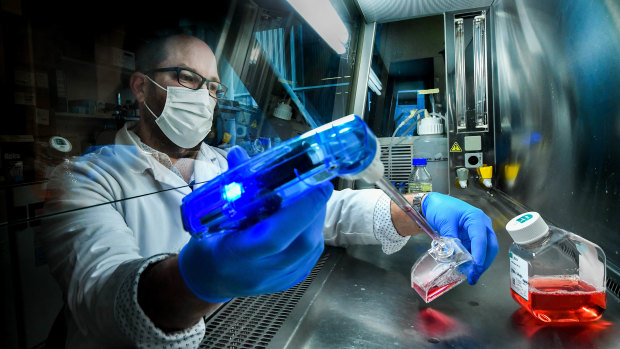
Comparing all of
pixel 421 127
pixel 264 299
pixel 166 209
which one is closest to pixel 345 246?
pixel 264 299

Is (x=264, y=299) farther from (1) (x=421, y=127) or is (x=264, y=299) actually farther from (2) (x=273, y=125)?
(1) (x=421, y=127)

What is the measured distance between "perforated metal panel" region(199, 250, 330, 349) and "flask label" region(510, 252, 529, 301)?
0.54 metres

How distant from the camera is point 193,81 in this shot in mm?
762

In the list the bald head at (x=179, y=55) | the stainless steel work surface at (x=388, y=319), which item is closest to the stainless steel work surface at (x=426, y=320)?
the stainless steel work surface at (x=388, y=319)

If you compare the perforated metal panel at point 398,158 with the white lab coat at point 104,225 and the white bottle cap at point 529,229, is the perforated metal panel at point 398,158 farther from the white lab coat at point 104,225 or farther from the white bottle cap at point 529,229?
the white lab coat at point 104,225

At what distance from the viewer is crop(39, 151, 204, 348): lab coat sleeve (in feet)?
1.64

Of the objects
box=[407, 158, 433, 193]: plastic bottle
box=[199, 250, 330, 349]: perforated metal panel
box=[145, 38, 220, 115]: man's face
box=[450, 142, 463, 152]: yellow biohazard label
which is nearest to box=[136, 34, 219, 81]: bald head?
box=[145, 38, 220, 115]: man's face

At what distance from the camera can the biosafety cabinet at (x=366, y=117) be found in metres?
0.47

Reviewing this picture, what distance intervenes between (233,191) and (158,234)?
0.41 meters

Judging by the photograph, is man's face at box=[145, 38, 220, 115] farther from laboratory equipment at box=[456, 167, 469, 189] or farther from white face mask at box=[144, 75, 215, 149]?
laboratory equipment at box=[456, 167, 469, 189]

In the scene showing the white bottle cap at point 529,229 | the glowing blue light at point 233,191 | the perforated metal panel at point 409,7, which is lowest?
the white bottle cap at point 529,229

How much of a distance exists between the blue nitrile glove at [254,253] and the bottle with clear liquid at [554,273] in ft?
1.74

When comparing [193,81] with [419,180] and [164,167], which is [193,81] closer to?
[164,167]

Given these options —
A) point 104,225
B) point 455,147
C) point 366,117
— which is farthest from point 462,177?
point 104,225
